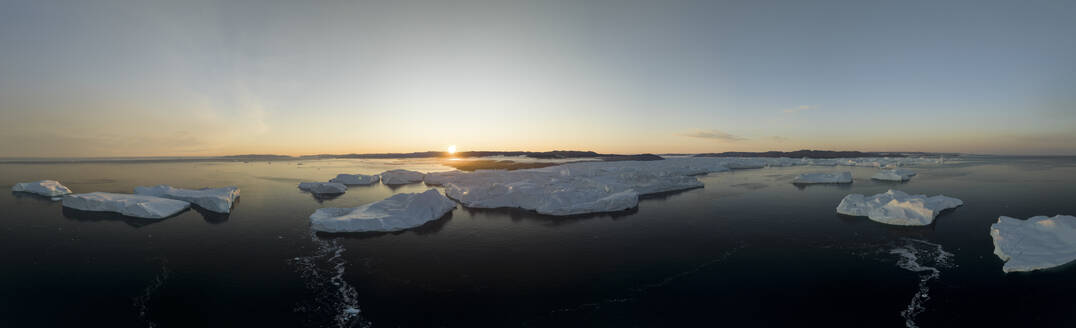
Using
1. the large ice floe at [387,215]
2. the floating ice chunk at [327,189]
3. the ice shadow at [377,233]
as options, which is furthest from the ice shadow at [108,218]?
the ice shadow at [377,233]

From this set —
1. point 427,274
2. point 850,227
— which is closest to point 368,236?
point 427,274

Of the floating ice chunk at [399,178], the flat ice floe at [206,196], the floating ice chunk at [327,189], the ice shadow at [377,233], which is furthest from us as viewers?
the floating ice chunk at [399,178]

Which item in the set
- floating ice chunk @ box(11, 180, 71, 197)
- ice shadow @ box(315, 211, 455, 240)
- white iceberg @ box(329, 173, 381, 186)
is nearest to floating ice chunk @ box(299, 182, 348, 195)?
white iceberg @ box(329, 173, 381, 186)

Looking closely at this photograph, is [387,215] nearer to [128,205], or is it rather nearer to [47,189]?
[128,205]

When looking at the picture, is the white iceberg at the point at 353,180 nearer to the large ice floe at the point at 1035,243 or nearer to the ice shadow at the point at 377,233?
the ice shadow at the point at 377,233

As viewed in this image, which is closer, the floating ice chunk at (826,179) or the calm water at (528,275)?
the calm water at (528,275)

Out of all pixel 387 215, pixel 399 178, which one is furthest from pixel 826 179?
pixel 399 178

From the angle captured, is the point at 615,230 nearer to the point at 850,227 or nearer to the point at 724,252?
the point at 724,252
